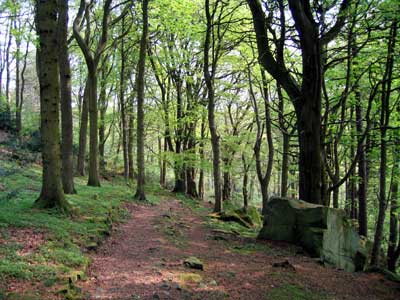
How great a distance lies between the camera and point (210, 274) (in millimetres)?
5836

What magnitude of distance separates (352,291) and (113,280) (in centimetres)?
433

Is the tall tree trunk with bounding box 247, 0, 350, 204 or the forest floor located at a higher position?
the tall tree trunk with bounding box 247, 0, 350, 204

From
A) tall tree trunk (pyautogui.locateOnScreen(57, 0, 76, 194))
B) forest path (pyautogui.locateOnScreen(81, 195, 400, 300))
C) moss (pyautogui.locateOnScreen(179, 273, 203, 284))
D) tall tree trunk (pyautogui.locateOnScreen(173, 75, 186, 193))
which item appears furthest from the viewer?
tall tree trunk (pyautogui.locateOnScreen(173, 75, 186, 193))

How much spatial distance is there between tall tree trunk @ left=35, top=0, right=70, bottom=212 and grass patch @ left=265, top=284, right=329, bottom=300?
17.4 feet

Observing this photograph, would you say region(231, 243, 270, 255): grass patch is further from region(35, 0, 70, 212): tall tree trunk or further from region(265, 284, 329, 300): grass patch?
region(35, 0, 70, 212): tall tree trunk

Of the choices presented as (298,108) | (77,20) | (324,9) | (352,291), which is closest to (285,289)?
(352,291)

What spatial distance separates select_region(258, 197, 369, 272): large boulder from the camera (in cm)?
796

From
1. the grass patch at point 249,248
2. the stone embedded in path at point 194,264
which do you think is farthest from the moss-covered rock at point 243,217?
the stone embedded in path at point 194,264

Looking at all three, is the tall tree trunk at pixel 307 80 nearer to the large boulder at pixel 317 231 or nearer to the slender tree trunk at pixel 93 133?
the large boulder at pixel 317 231

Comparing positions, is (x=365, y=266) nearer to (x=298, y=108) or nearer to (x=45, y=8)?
(x=298, y=108)

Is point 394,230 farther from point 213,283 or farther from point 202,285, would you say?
point 202,285

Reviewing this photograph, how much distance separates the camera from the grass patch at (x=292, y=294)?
506 cm

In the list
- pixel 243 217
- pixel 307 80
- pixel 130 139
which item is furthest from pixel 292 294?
pixel 130 139

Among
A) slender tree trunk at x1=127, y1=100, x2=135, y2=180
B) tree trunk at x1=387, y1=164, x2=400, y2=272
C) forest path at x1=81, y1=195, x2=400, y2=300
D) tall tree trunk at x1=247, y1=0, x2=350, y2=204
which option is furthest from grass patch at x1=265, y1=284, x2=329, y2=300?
slender tree trunk at x1=127, y1=100, x2=135, y2=180
